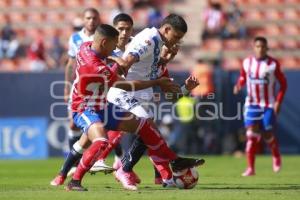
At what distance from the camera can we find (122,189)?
416 inches

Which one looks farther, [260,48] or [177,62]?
[177,62]

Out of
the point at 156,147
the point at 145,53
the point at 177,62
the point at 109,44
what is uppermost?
the point at 109,44

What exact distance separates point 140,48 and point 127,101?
102cm

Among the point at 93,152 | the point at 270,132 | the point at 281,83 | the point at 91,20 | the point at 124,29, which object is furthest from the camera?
the point at 270,132

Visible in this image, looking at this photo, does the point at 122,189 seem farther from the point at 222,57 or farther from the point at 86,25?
the point at 222,57

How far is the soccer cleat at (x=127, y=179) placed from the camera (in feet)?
34.4

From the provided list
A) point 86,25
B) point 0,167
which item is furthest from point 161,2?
point 86,25

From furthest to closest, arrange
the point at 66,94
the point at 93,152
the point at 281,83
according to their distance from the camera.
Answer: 1. the point at 281,83
2. the point at 66,94
3. the point at 93,152

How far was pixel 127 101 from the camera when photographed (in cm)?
1093

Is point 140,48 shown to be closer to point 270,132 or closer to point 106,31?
point 106,31

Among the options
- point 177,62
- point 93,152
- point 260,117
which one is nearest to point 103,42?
point 93,152

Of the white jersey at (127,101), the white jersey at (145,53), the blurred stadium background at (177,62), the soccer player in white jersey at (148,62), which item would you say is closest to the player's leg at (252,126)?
the blurred stadium background at (177,62)

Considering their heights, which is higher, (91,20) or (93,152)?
(91,20)

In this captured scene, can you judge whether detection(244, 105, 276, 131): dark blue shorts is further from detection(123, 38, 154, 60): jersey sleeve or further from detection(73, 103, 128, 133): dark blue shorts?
detection(123, 38, 154, 60): jersey sleeve
